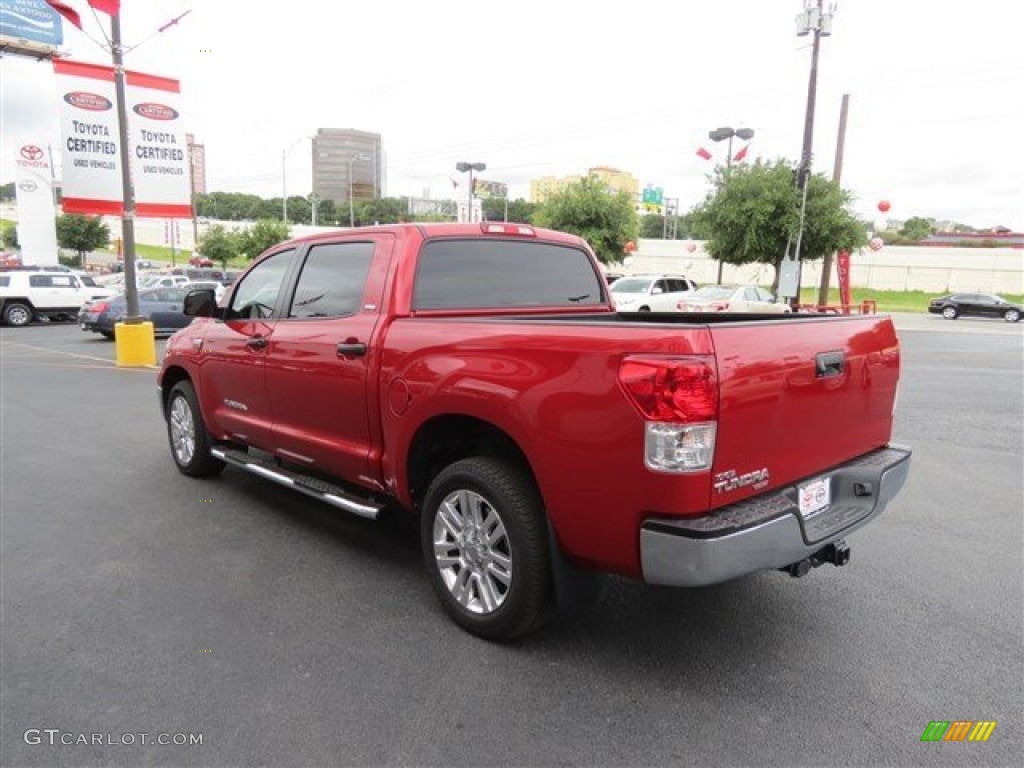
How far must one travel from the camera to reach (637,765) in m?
2.45

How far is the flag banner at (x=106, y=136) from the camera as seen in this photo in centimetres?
1412

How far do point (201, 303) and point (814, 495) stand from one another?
4.21 meters

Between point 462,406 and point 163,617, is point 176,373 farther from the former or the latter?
point 462,406

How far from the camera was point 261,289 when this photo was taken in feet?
16.3

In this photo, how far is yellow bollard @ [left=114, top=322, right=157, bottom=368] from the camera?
13.1 meters

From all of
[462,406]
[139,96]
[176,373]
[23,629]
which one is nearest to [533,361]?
[462,406]

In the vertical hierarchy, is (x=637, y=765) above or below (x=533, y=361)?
below

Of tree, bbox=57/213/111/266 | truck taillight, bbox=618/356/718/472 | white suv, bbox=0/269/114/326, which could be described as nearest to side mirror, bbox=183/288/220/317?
truck taillight, bbox=618/356/718/472

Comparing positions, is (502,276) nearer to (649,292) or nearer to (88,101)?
(88,101)

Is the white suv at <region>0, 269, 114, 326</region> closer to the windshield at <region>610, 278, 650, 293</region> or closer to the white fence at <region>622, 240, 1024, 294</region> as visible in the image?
the windshield at <region>610, 278, 650, 293</region>

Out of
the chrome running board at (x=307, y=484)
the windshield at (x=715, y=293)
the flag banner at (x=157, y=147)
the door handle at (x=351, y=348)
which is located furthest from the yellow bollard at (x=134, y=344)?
the windshield at (x=715, y=293)

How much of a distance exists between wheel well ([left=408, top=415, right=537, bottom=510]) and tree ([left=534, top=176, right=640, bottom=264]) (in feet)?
116

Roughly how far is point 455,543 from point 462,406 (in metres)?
0.70

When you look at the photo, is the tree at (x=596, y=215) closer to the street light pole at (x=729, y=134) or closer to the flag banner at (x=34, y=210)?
the street light pole at (x=729, y=134)
